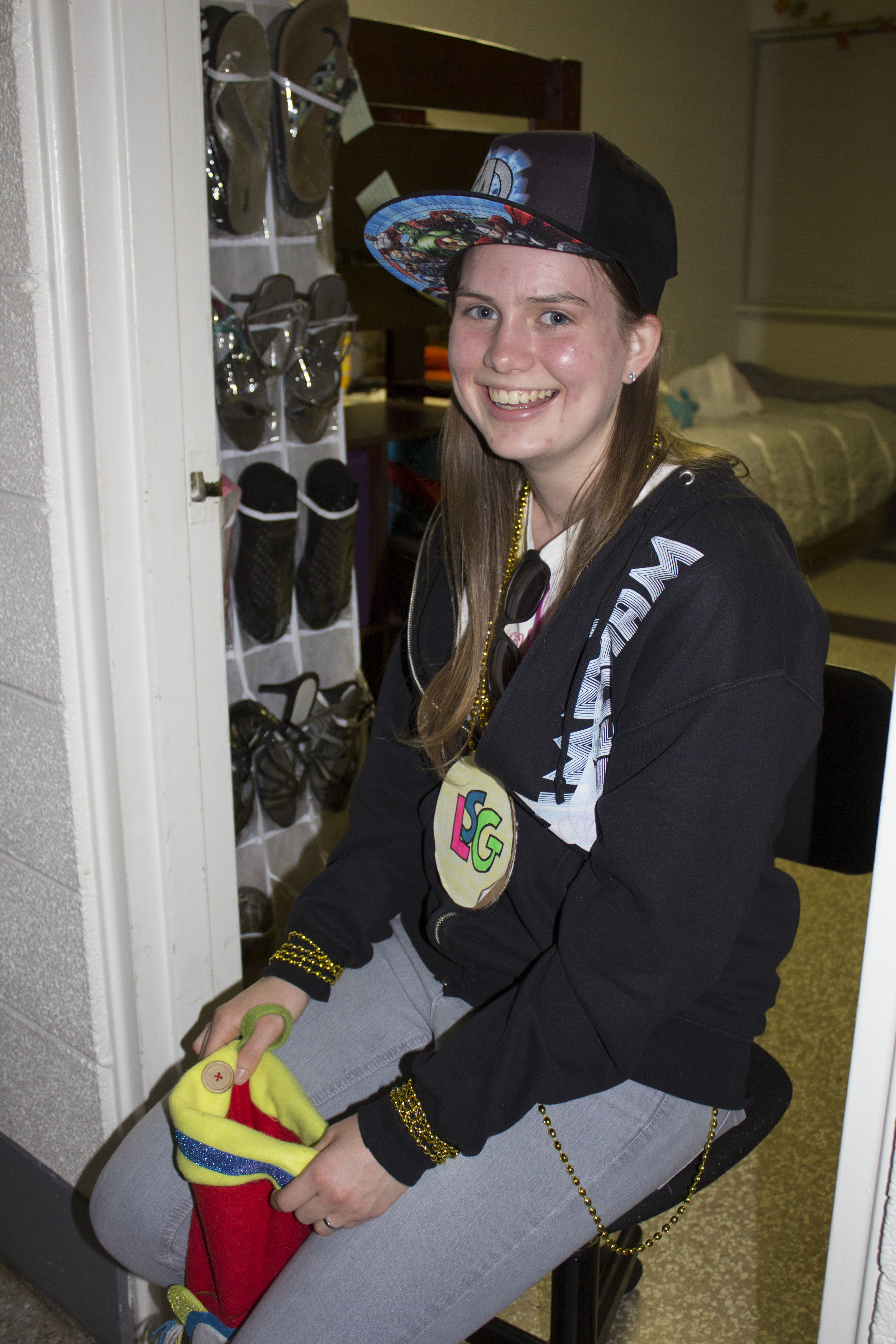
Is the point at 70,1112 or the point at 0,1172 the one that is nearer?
the point at 70,1112

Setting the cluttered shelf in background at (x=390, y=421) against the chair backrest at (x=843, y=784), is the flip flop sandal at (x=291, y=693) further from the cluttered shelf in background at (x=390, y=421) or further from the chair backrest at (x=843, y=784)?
the chair backrest at (x=843, y=784)

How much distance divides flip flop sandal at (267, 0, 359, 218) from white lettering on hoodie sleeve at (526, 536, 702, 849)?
1036mm

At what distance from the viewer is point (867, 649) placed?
3.69m

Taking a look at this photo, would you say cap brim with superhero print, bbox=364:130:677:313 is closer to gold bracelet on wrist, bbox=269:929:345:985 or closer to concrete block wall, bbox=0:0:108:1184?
concrete block wall, bbox=0:0:108:1184

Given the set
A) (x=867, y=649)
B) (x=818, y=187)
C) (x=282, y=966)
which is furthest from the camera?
(x=818, y=187)

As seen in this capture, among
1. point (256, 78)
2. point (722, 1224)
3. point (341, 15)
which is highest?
point (341, 15)

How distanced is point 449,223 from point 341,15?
864 millimetres

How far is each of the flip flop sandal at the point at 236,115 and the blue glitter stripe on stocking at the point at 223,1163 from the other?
3.79ft

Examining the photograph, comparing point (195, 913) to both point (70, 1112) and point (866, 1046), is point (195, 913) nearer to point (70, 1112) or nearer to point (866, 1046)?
point (70, 1112)

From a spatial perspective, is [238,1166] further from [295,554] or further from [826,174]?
[826,174]

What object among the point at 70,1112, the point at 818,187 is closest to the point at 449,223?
the point at 70,1112

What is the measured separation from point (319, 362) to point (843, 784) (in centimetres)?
104

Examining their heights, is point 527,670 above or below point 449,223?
below

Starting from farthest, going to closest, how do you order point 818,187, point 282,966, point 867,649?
point 818,187 → point 867,649 → point 282,966
